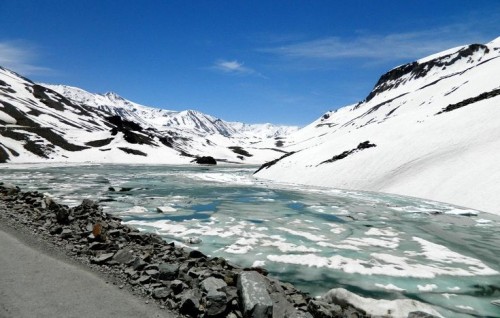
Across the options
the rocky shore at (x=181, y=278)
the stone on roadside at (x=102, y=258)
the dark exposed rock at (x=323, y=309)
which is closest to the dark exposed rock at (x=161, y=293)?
the rocky shore at (x=181, y=278)

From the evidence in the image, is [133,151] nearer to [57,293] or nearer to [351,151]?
[351,151]

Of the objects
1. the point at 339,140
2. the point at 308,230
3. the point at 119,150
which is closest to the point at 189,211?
the point at 308,230

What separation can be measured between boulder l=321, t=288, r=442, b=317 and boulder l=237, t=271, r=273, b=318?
2.00m

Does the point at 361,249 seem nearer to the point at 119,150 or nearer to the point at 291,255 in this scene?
the point at 291,255

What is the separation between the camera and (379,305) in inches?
351

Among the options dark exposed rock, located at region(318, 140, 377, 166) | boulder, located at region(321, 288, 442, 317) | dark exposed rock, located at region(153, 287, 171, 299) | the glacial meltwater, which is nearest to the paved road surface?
dark exposed rock, located at region(153, 287, 171, 299)

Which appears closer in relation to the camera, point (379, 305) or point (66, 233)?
point (379, 305)

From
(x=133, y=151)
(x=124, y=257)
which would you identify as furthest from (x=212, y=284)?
(x=133, y=151)

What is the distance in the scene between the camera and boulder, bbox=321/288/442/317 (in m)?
8.62

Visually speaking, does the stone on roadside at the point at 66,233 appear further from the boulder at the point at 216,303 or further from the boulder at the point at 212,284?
the boulder at the point at 216,303

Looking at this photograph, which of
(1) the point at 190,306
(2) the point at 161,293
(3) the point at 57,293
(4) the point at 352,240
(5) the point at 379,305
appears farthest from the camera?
(4) the point at 352,240

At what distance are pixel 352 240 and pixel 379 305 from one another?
306 inches

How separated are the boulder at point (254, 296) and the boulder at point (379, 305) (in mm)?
2001

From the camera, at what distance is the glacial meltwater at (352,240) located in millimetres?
11133
